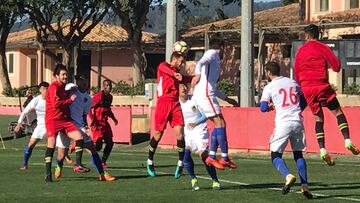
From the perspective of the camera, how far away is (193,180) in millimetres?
13195

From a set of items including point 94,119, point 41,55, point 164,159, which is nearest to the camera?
point 94,119

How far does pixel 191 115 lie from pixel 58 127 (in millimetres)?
2354

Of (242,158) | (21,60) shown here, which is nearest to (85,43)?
(21,60)

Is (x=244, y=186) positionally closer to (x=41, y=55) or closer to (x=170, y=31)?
(x=170, y=31)

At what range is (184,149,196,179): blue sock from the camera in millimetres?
13344

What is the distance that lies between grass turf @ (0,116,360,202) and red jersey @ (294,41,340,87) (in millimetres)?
1681

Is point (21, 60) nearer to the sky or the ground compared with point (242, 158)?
nearer to the sky

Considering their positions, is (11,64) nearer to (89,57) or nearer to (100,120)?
(89,57)

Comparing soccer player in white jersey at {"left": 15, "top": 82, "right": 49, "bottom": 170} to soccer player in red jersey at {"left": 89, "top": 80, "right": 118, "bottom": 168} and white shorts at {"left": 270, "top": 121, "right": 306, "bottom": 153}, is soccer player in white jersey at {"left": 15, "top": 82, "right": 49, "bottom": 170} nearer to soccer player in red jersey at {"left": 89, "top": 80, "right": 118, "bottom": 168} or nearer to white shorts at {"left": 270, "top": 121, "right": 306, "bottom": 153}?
soccer player in red jersey at {"left": 89, "top": 80, "right": 118, "bottom": 168}

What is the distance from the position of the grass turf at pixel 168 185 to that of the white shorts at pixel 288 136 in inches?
28.4

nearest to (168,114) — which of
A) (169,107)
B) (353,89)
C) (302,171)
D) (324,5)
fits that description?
(169,107)

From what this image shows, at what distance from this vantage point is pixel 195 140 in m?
14.0

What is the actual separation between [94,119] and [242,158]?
4.68 m

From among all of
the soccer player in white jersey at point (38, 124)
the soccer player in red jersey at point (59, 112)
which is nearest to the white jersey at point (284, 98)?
the soccer player in red jersey at point (59, 112)
